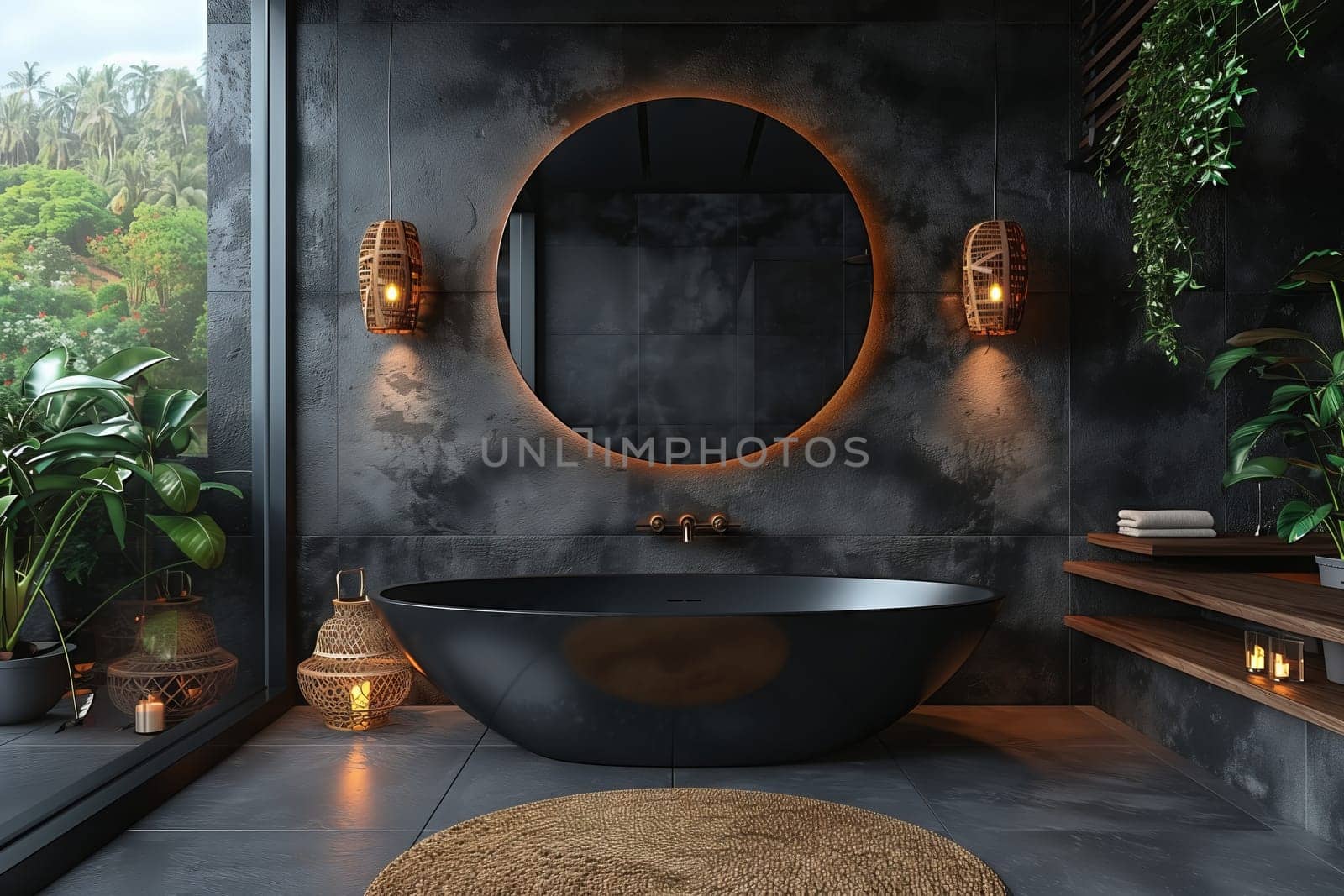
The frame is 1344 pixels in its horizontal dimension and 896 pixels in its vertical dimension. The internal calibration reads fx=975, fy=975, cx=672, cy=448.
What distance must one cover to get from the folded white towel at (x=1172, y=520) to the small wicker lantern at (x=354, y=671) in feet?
7.23

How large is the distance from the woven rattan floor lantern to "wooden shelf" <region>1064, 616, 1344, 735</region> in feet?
8.18

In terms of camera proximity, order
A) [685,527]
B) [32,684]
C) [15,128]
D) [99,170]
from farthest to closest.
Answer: [685,527] → [99,170] → [32,684] → [15,128]

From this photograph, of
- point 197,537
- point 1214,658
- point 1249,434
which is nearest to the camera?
point 1214,658

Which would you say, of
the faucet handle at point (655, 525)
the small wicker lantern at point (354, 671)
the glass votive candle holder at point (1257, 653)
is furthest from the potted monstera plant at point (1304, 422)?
the small wicker lantern at point (354, 671)

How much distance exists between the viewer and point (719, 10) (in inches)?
124

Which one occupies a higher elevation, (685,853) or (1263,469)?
(1263,469)

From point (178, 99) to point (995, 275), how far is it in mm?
2325

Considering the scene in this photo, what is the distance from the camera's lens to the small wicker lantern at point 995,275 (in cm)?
295

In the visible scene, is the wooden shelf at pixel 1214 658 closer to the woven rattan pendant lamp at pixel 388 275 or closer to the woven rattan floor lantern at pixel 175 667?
the woven rattan pendant lamp at pixel 388 275

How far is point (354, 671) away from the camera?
9.10ft

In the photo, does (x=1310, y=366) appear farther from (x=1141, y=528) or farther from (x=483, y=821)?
(x=483, y=821)

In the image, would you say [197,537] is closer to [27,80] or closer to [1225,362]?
[27,80]

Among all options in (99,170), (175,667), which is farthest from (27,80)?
(175,667)

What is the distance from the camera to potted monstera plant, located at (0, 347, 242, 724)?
1.74 metres
